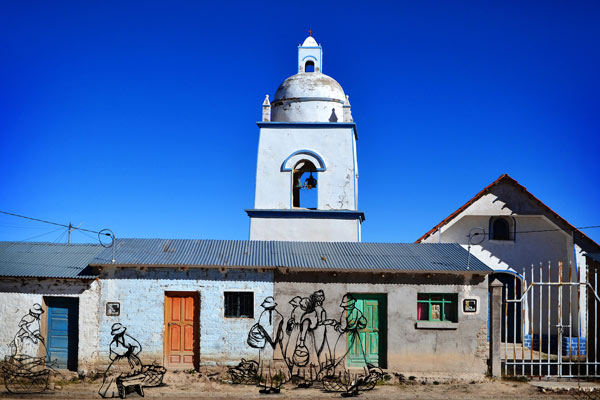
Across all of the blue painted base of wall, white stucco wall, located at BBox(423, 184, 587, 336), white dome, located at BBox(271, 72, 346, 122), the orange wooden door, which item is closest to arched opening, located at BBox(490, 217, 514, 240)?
white stucco wall, located at BBox(423, 184, 587, 336)

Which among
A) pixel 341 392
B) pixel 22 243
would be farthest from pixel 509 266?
pixel 22 243

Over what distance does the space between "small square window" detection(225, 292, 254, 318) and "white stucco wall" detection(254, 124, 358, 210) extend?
4.83 meters

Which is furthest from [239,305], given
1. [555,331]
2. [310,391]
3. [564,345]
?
[555,331]

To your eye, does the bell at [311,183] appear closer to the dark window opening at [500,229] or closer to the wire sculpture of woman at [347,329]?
the wire sculpture of woman at [347,329]

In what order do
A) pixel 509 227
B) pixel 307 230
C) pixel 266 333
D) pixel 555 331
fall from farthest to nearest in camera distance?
pixel 509 227
pixel 555 331
pixel 307 230
pixel 266 333

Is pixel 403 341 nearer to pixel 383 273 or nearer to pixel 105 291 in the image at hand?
pixel 383 273

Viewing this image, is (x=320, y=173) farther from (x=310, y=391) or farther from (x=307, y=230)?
(x=310, y=391)

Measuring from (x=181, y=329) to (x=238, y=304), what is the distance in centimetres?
176

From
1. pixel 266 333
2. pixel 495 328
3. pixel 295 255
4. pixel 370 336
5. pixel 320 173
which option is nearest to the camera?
pixel 495 328

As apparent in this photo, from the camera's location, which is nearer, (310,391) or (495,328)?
(310,391)

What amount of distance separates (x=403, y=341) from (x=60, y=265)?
397 inches

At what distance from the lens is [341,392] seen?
1700cm

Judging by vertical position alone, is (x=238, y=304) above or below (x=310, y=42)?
below

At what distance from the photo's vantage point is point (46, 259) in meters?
19.7
